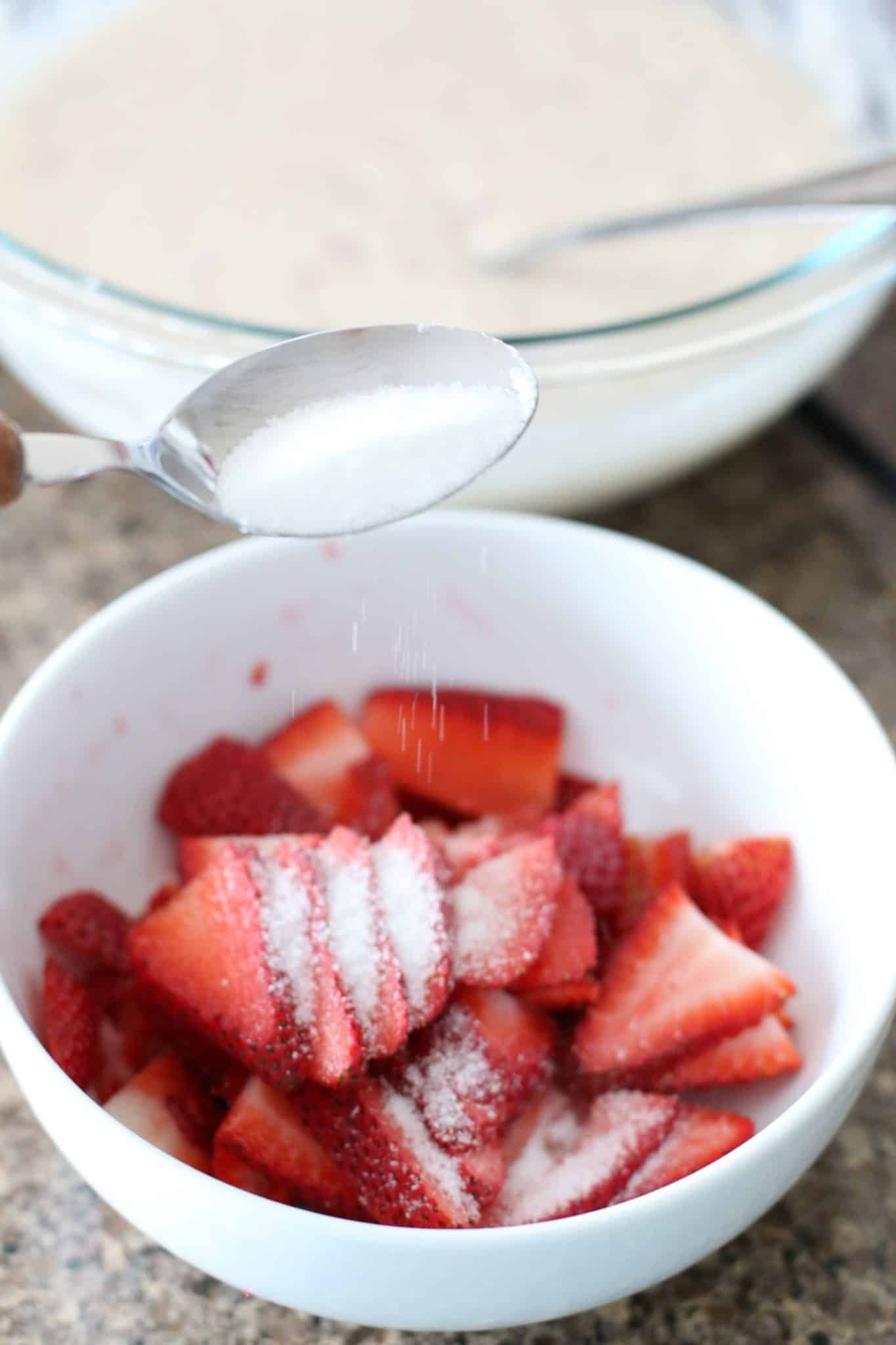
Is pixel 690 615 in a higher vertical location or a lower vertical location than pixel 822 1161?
higher

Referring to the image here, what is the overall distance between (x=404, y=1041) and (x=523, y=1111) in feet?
0.30

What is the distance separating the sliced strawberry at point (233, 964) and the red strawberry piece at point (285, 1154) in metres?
0.02

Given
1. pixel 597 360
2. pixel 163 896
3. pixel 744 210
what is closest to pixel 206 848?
pixel 163 896

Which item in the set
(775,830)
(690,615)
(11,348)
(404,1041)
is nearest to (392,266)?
(11,348)

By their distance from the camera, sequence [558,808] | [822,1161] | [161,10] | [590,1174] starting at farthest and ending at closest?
[161,10], [558,808], [822,1161], [590,1174]

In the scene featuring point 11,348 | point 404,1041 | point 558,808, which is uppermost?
point 11,348

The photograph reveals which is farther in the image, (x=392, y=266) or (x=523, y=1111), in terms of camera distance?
(x=392, y=266)

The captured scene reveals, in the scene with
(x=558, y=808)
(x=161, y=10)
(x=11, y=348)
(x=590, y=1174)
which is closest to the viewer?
(x=590, y=1174)

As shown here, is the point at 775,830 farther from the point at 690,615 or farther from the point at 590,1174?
the point at 590,1174

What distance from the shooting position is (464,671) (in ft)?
3.12

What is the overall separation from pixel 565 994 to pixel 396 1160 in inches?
5.4

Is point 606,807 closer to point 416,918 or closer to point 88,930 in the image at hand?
point 416,918

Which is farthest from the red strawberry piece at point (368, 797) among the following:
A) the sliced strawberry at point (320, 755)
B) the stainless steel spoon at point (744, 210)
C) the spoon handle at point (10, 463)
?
the stainless steel spoon at point (744, 210)

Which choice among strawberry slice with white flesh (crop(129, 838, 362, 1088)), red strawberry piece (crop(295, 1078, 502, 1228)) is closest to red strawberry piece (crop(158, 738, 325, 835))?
strawberry slice with white flesh (crop(129, 838, 362, 1088))
